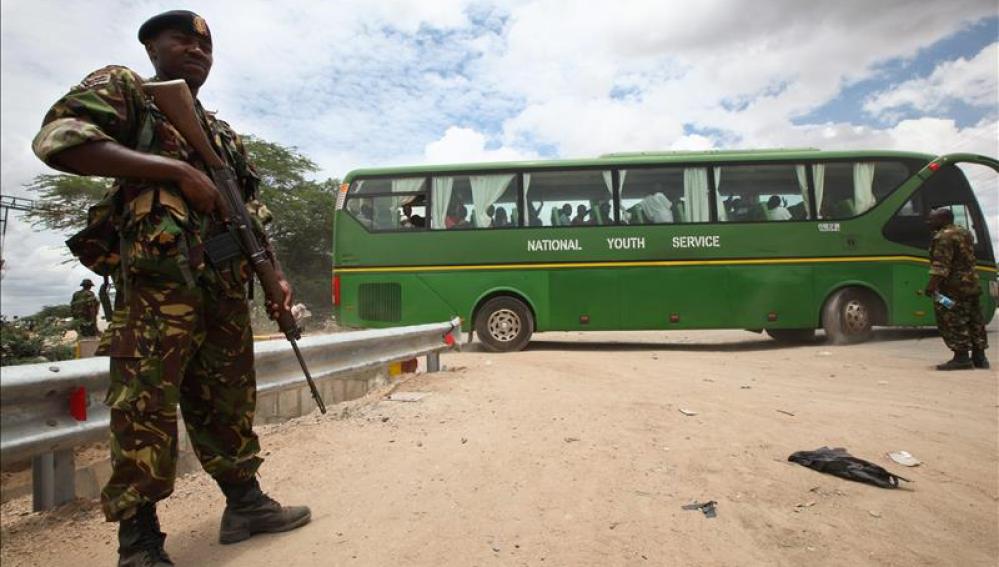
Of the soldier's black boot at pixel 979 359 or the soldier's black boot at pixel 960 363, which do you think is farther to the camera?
the soldier's black boot at pixel 979 359

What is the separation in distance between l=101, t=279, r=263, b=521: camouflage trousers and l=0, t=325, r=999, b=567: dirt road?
1.27 ft

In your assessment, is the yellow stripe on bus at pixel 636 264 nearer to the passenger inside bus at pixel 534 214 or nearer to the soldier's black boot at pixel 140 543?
the passenger inside bus at pixel 534 214

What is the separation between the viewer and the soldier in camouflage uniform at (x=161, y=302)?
173cm

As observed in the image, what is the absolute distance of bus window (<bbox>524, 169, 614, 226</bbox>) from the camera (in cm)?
900

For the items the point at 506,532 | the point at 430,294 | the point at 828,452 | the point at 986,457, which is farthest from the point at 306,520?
the point at 430,294

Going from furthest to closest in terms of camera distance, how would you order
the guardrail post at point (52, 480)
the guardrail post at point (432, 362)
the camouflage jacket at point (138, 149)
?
the guardrail post at point (432, 362), the guardrail post at point (52, 480), the camouflage jacket at point (138, 149)

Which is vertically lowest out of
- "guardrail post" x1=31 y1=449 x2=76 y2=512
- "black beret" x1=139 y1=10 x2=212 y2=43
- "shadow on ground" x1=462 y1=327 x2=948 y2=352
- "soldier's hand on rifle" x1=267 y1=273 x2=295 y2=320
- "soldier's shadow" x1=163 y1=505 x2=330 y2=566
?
"shadow on ground" x1=462 y1=327 x2=948 y2=352

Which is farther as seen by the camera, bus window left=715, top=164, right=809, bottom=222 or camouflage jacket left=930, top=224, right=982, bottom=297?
bus window left=715, top=164, right=809, bottom=222

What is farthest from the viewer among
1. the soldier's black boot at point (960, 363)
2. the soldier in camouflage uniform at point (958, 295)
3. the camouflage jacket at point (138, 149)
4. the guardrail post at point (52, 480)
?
the soldier in camouflage uniform at point (958, 295)

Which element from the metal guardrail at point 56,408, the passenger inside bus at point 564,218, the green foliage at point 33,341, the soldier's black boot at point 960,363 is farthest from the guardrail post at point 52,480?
the soldier's black boot at point 960,363

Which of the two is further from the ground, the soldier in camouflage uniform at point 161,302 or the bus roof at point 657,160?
the bus roof at point 657,160

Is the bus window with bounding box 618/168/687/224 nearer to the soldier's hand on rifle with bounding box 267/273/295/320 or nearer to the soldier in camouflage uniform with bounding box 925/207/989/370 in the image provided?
the soldier in camouflage uniform with bounding box 925/207/989/370

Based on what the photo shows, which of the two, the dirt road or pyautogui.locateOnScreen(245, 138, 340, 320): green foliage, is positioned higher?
pyautogui.locateOnScreen(245, 138, 340, 320): green foliage

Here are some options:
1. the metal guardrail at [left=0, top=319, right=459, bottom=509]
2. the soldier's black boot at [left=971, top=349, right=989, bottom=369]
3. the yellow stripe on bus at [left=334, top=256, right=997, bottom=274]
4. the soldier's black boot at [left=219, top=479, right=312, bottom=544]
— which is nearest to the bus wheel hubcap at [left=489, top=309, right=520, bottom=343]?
the yellow stripe on bus at [left=334, top=256, right=997, bottom=274]
